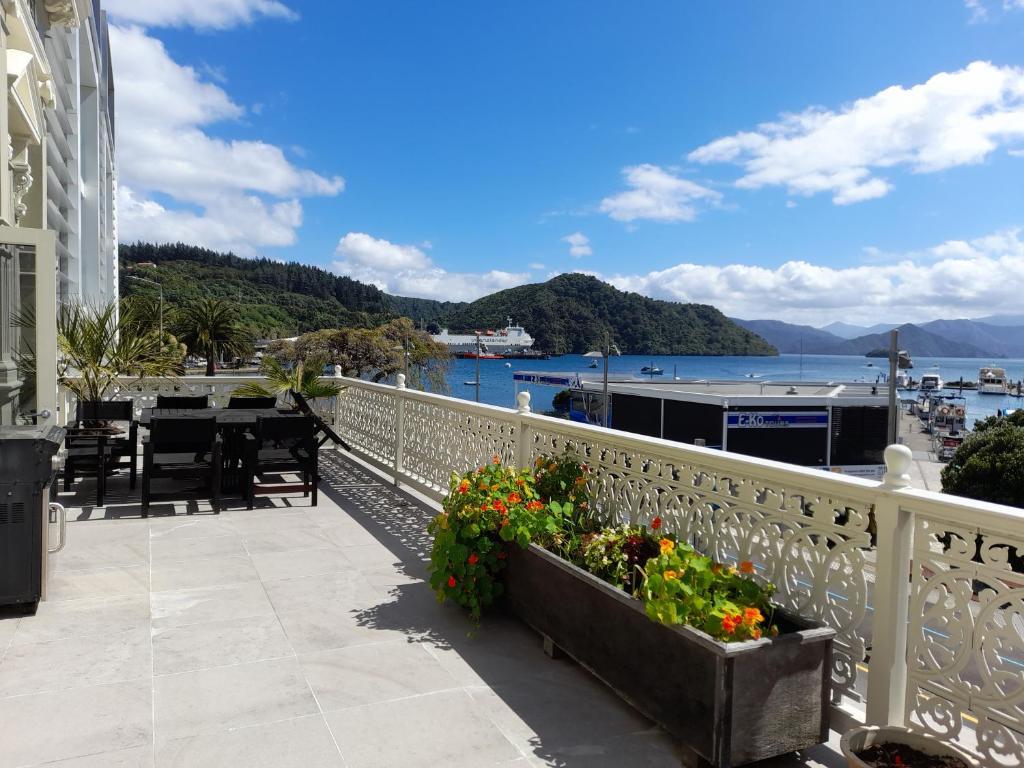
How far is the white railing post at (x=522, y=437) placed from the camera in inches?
182

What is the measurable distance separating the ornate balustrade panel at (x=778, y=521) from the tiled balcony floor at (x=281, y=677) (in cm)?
55

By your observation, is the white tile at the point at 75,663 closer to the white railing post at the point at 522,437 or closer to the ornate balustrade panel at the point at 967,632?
the white railing post at the point at 522,437

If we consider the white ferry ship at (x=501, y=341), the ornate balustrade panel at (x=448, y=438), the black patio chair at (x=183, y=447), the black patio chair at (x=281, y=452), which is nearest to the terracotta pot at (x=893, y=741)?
the ornate balustrade panel at (x=448, y=438)

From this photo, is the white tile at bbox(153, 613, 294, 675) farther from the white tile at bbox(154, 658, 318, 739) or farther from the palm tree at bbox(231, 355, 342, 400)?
the palm tree at bbox(231, 355, 342, 400)

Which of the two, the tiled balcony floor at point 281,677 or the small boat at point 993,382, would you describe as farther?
the small boat at point 993,382

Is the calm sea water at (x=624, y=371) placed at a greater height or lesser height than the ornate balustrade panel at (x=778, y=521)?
lesser

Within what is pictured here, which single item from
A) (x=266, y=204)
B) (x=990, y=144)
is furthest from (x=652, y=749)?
(x=266, y=204)

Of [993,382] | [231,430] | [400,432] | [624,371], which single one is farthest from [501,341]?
[993,382]

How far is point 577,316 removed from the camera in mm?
84438

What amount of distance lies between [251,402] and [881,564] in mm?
7101

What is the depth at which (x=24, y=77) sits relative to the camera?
18.0 feet

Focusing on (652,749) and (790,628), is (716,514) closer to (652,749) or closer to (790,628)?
(790,628)

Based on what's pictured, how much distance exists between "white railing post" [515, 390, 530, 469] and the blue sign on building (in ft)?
93.3

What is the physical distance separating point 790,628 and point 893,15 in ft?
37.9
